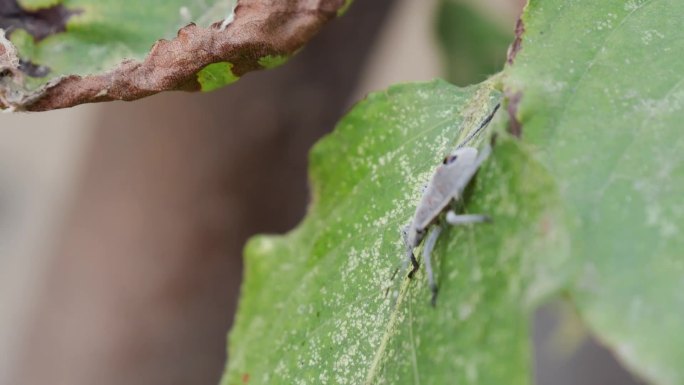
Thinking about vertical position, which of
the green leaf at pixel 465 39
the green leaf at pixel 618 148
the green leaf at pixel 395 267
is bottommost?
the green leaf at pixel 465 39

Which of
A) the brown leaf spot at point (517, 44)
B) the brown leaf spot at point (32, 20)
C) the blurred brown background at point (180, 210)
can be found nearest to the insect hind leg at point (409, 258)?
the brown leaf spot at point (517, 44)

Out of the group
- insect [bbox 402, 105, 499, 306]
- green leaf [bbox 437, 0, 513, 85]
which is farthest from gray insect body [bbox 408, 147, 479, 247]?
green leaf [bbox 437, 0, 513, 85]

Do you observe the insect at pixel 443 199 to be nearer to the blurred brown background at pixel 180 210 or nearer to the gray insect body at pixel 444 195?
the gray insect body at pixel 444 195

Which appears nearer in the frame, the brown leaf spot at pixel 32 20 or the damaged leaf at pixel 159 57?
the damaged leaf at pixel 159 57

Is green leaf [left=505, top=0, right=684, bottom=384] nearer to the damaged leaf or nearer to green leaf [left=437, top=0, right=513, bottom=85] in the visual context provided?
the damaged leaf

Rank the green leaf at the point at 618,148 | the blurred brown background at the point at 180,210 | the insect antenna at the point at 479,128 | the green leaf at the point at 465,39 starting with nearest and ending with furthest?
the green leaf at the point at 618,148 < the insect antenna at the point at 479,128 < the blurred brown background at the point at 180,210 < the green leaf at the point at 465,39

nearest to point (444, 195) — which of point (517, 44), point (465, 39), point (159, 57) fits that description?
point (517, 44)

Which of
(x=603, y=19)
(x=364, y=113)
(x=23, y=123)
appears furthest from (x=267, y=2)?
(x=23, y=123)
